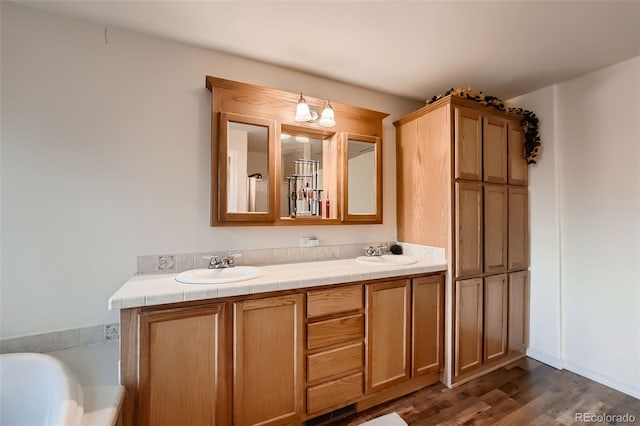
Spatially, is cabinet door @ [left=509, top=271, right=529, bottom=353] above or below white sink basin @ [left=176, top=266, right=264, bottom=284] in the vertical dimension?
below

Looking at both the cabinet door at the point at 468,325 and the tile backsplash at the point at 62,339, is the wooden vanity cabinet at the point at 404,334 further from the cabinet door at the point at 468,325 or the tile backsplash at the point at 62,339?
the tile backsplash at the point at 62,339

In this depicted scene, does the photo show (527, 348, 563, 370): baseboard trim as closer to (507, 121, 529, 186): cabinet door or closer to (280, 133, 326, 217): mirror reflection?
(507, 121, 529, 186): cabinet door

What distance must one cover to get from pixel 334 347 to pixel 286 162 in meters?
1.35

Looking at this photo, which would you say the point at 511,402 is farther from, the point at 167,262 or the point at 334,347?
the point at 167,262

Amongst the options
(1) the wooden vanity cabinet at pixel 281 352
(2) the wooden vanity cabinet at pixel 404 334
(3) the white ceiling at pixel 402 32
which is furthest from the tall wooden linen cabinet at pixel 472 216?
(3) the white ceiling at pixel 402 32

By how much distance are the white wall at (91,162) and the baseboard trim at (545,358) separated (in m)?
2.84

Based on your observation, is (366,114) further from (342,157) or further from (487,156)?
(487,156)

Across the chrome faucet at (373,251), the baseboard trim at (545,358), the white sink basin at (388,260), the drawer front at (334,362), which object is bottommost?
the baseboard trim at (545,358)

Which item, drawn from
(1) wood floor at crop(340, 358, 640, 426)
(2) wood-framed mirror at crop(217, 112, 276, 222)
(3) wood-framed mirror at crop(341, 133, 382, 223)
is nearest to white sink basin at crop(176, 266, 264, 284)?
(2) wood-framed mirror at crop(217, 112, 276, 222)

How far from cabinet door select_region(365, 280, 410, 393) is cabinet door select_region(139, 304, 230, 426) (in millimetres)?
920

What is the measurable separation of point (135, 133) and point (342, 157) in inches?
57.3

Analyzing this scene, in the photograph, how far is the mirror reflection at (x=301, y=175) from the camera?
211 centimetres

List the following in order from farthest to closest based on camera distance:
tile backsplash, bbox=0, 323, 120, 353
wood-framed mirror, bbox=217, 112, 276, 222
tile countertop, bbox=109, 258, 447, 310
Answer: wood-framed mirror, bbox=217, 112, 276, 222
tile backsplash, bbox=0, 323, 120, 353
tile countertop, bbox=109, 258, 447, 310

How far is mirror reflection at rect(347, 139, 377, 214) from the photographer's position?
2.33 meters
